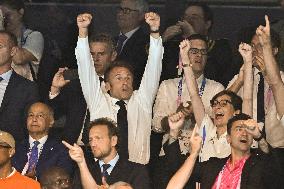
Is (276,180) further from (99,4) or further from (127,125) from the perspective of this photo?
(99,4)

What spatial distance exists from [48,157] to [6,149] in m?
0.58

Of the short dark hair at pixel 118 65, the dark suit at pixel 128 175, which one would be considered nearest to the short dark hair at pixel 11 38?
the short dark hair at pixel 118 65

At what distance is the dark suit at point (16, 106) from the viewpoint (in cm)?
1254

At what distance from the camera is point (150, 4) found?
1439 centimetres

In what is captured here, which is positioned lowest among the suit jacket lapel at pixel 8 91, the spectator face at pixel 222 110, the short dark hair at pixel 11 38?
the spectator face at pixel 222 110

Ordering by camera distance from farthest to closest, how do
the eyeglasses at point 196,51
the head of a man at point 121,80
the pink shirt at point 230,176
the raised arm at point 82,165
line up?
the eyeglasses at point 196,51, the head of a man at point 121,80, the pink shirt at point 230,176, the raised arm at point 82,165

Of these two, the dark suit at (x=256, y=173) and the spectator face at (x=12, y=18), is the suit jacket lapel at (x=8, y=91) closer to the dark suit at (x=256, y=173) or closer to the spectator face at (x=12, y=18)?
the spectator face at (x=12, y=18)

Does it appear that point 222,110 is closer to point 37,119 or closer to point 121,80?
point 121,80

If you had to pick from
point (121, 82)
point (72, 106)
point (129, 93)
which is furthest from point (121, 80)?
point (72, 106)

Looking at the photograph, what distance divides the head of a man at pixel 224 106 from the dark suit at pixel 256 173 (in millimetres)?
533

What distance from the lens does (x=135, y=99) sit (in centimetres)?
1224

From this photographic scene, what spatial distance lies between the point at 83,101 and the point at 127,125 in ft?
2.21

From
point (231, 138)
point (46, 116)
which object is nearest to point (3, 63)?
point (46, 116)

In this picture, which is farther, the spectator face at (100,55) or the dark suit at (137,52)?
the dark suit at (137,52)
